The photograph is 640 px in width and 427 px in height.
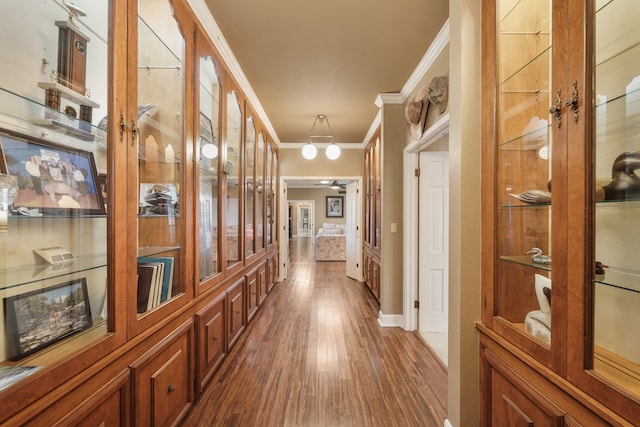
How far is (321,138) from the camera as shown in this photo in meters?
5.70

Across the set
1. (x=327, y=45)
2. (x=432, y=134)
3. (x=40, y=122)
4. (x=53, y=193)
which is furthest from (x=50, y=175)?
(x=432, y=134)

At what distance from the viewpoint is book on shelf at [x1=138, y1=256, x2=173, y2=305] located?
162cm

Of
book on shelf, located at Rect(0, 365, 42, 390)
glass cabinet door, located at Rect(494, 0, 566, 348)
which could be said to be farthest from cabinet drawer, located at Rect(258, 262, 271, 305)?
glass cabinet door, located at Rect(494, 0, 566, 348)

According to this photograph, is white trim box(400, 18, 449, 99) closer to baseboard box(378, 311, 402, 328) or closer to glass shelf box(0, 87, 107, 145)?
glass shelf box(0, 87, 107, 145)

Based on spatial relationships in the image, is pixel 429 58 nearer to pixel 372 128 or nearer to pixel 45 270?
pixel 372 128

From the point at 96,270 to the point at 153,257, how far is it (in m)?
0.41

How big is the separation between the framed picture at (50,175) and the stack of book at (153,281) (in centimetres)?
43

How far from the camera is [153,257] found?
1625 millimetres

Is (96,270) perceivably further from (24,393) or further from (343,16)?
(343,16)

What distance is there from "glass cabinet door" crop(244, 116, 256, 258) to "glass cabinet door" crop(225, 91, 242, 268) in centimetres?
24

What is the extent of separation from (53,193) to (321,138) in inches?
195

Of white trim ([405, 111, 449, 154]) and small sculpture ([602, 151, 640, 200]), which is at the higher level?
white trim ([405, 111, 449, 154])

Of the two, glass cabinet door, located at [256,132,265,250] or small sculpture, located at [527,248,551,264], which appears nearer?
small sculpture, located at [527,248,551,264]

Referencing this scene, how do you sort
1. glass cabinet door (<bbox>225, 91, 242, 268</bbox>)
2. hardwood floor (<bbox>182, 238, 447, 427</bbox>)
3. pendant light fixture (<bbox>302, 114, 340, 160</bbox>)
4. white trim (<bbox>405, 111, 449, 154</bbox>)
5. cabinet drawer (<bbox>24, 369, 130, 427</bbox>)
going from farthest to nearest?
pendant light fixture (<bbox>302, 114, 340, 160</bbox>) → glass cabinet door (<bbox>225, 91, 242, 268</bbox>) → white trim (<bbox>405, 111, 449, 154</bbox>) → hardwood floor (<bbox>182, 238, 447, 427</bbox>) → cabinet drawer (<bbox>24, 369, 130, 427</bbox>)
